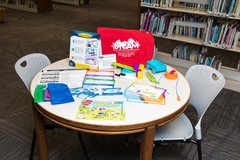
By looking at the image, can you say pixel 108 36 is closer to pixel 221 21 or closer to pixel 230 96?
pixel 230 96

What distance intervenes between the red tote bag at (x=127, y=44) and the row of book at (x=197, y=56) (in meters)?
1.65

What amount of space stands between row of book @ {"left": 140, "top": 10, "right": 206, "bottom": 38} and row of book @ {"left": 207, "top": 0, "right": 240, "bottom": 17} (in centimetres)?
27

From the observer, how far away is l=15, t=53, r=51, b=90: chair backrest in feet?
5.86

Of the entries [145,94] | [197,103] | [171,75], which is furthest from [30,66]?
[197,103]

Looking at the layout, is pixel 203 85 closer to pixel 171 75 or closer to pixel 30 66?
pixel 171 75

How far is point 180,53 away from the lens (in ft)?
11.6

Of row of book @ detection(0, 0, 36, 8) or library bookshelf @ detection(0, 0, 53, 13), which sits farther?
row of book @ detection(0, 0, 36, 8)

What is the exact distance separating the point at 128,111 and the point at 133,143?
3.23 ft

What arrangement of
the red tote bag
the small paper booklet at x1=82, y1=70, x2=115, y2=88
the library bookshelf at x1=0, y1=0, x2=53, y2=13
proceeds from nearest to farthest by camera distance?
the small paper booklet at x1=82, y1=70, x2=115, y2=88 < the red tote bag < the library bookshelf at x1=0, y1=0, x2=53, y2=13

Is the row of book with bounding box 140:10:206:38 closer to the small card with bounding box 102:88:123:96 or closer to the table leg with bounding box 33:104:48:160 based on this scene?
the small card with bounding box 102:88:123:96

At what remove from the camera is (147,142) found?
1368 mm

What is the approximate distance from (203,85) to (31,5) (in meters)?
6.50

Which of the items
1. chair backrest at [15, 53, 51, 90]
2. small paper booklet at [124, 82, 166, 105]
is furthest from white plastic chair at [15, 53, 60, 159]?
small paper booklet at [124, 82, 166, 105]

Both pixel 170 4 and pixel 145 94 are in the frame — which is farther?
pixel 170 4
